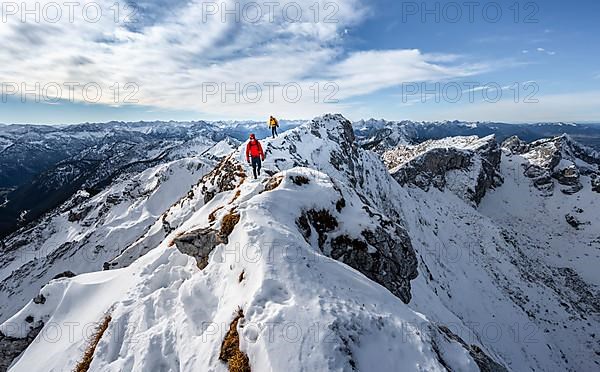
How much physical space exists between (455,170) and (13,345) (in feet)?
286

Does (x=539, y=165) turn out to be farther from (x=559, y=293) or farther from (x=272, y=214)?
(x=272, y=214)

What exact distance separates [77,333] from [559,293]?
62.7 meters

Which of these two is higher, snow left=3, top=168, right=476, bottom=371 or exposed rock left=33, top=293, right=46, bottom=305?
snow left=3, top=168, right=476, bottom=371

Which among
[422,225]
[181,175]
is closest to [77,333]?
[422,225]

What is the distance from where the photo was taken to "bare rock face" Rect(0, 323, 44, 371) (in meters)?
15.3

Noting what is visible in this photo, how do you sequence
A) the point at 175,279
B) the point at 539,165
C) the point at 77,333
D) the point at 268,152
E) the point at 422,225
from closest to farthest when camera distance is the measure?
the point at 77,333
the point at 175,279
the point at 268,152
the point at 422,225
the point at 539,165

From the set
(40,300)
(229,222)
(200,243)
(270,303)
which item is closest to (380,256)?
(229,222)

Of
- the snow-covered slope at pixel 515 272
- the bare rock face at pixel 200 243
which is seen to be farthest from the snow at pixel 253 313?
the snow-covered slope at pixel 515 272

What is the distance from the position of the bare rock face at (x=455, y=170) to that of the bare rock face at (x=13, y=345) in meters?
67.2

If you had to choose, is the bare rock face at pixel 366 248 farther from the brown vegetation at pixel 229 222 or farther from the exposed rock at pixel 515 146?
the exposed rock at pixel 515 146

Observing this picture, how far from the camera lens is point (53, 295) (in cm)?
1809

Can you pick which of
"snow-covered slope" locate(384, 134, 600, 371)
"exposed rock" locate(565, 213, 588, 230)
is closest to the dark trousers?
"snow-covered slope" locate(384, 134, 600, 371)

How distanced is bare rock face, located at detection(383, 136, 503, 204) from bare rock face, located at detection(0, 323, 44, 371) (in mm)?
67213

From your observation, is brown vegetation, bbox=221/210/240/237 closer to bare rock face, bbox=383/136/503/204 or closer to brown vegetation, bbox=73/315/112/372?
brown vegetation, bbox=73/315/112/372
